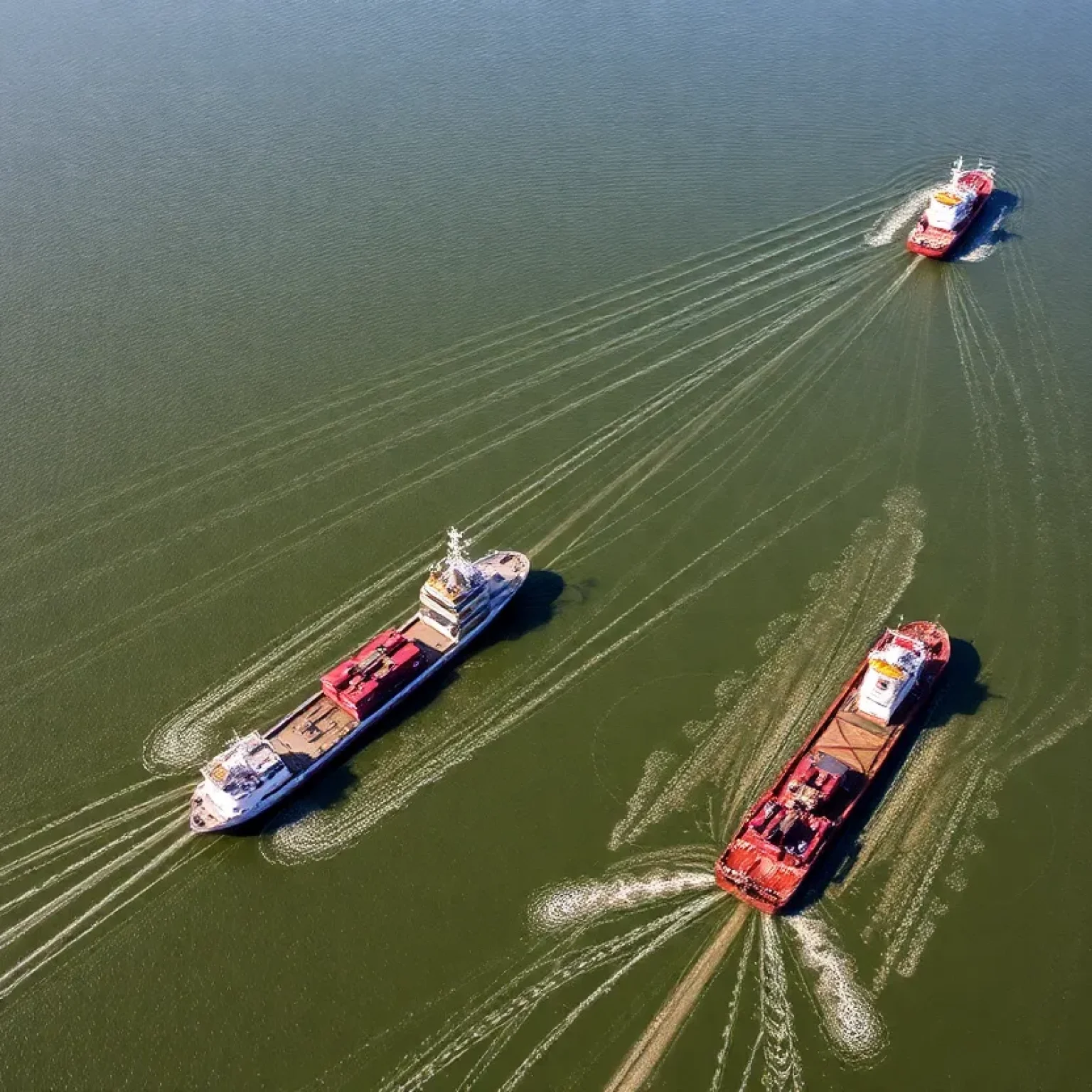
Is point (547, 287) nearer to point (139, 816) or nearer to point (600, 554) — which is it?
point (600, 554)

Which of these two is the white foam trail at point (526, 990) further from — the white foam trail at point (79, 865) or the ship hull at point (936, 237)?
the ship hull at point (936, 237)

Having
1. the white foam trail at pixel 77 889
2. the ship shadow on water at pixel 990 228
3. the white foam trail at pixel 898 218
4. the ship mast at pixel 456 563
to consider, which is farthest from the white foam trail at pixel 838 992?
the white foam trail at pixel 898 218

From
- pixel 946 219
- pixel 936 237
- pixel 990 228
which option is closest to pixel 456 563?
pixel 936 237

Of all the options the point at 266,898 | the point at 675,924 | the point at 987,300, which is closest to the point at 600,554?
the point at 675,924

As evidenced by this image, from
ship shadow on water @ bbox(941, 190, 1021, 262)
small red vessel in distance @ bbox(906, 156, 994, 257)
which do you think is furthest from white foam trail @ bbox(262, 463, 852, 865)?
ship shadow on water @ bbox(941, 190, 1021, 262)

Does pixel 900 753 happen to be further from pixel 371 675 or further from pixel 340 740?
pixel 340 740
